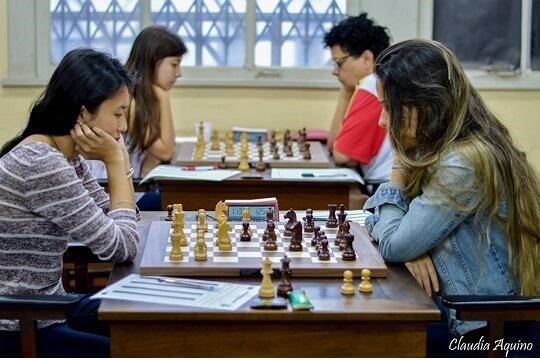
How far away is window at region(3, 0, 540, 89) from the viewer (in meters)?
6.52

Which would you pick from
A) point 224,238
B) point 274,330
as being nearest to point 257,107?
point 224,238

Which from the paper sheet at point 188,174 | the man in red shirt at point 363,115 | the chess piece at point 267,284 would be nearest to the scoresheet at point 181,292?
the chess piece at point 267,284

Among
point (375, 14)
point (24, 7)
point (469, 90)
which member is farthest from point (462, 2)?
point (469, 90)

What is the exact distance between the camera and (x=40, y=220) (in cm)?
270

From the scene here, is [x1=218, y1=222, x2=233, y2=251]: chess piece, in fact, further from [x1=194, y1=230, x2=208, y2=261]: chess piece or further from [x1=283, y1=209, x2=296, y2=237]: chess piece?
[x1=283, y1=209, x2=296, y2=237]: chess piece

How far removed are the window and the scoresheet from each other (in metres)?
4.16

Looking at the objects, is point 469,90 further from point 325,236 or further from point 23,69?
point 23,69

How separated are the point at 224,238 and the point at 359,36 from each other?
2.66m

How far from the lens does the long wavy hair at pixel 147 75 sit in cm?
512

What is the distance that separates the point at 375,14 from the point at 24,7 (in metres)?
2.18

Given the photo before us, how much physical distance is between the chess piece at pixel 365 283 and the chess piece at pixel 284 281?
0.17 metres

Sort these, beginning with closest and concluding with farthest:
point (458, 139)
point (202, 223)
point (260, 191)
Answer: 1. point (458, 139)
2. point (202, 223)
3. point (260, 191)

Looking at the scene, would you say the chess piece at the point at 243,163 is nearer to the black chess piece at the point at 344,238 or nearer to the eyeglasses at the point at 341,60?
the eyeglasses at the point at 341,60

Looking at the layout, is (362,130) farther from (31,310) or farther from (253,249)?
(31,310)
